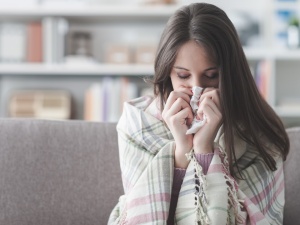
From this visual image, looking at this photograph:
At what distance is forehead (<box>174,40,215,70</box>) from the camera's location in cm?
131

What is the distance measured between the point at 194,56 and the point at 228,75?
10 cm

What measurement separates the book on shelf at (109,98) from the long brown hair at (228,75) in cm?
177

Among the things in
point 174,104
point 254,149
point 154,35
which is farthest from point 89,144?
point 154,35

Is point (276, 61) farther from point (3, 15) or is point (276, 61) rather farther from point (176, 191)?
point (176, 191)

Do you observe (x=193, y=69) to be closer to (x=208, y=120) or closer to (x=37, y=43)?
(x=208, y=120)

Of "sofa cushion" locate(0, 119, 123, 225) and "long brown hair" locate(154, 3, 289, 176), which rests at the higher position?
"long brown hair" locate(154, 3, 289, 176)

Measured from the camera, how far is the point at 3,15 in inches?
129

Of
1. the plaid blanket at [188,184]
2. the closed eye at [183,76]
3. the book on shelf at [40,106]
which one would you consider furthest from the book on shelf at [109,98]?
the closed eye at [183,76]

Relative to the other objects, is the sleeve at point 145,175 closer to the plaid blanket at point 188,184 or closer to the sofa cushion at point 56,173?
the plaid blanket at point 188,184

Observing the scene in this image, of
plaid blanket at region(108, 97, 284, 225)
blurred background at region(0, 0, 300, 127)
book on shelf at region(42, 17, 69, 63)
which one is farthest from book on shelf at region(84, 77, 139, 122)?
plaid blanket at region(108, 97, 284, 225)

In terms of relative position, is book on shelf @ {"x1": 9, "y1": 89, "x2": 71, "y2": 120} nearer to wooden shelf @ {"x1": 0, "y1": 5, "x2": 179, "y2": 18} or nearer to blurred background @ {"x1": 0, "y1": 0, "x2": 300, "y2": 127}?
blurred background @ {"x1": 0, "y1": 0, "x2": 300, "y2": 127}

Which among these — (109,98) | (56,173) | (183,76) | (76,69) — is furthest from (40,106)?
(183,76)

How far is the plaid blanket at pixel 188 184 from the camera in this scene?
1253mm

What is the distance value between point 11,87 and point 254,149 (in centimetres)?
235
